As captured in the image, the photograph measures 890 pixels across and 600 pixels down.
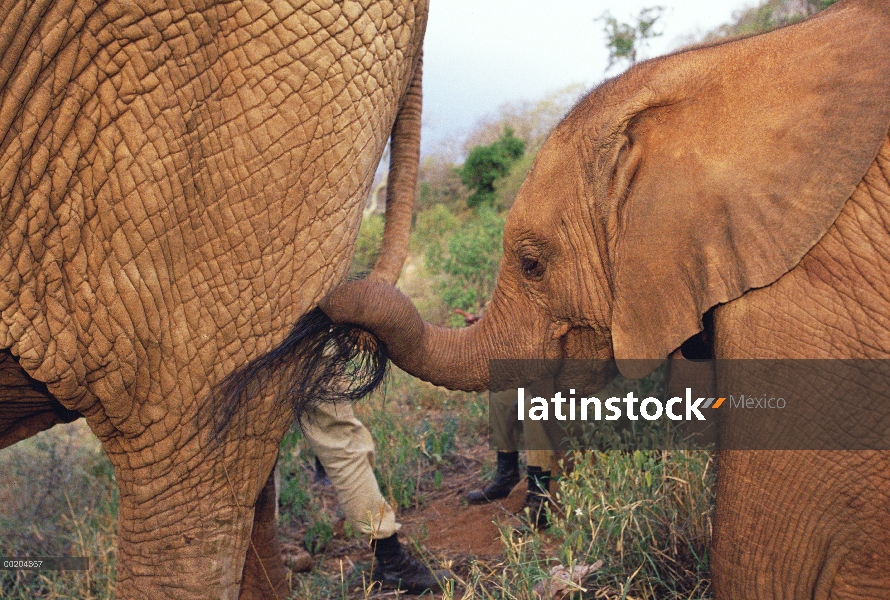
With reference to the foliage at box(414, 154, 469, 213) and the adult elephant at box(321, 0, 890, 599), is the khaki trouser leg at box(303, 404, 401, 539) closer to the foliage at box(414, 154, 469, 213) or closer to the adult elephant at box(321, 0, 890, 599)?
the adult elephant at box(321, 0, 890, 599)

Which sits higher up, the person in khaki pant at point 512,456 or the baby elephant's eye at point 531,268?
the baby elephant's eye at point 531,268

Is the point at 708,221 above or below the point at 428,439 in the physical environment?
above

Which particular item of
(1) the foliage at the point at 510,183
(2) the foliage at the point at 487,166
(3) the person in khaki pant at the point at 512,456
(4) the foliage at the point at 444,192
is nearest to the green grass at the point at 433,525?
(3) the person in khaki pant at the point at 512,456

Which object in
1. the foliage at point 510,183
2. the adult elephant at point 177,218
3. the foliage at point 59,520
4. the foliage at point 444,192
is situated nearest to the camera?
the adult elephant at point 177,218

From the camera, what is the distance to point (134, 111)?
2059mm

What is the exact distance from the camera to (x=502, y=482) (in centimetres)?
434

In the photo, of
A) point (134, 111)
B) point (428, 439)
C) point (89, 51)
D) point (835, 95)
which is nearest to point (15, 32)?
point (89, 51)

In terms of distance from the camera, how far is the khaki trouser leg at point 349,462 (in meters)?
3.39

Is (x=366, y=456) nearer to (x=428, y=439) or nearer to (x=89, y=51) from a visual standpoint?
(x=428, y=439)

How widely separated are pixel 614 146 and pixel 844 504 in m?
1.07

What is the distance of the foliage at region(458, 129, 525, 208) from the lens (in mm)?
17266

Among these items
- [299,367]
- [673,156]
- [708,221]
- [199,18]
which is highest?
[199,18]

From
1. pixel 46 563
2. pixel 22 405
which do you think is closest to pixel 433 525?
pixel 46 563

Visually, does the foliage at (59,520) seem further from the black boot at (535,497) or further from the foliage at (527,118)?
the foliage at (527,118)
